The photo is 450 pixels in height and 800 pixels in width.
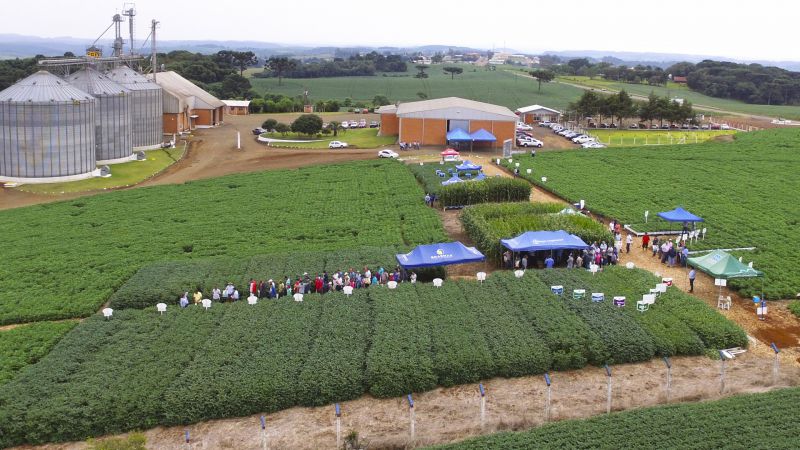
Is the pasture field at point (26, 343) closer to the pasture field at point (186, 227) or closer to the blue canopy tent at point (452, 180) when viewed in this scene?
the pasture field at point (186, 227)

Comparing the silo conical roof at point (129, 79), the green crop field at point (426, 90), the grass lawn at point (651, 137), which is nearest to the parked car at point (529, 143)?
the grass lawn at point (651, 137)

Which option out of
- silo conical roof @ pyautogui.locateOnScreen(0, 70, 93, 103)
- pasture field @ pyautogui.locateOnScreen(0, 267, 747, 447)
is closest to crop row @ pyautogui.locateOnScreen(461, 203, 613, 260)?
pasture field @ pyautogui.locateOnScreen(0, 267, 747, 447)

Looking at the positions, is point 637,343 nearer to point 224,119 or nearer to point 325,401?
point 325,401

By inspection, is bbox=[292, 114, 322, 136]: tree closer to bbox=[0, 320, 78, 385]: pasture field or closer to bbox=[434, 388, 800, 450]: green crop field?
bbox=[0, 320, 78, 385]: pasture field

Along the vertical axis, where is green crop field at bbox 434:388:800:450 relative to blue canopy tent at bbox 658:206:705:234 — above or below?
below

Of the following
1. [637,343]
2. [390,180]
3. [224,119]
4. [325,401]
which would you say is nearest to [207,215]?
[390,180]

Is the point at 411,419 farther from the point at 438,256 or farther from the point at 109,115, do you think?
the point at 109,115
